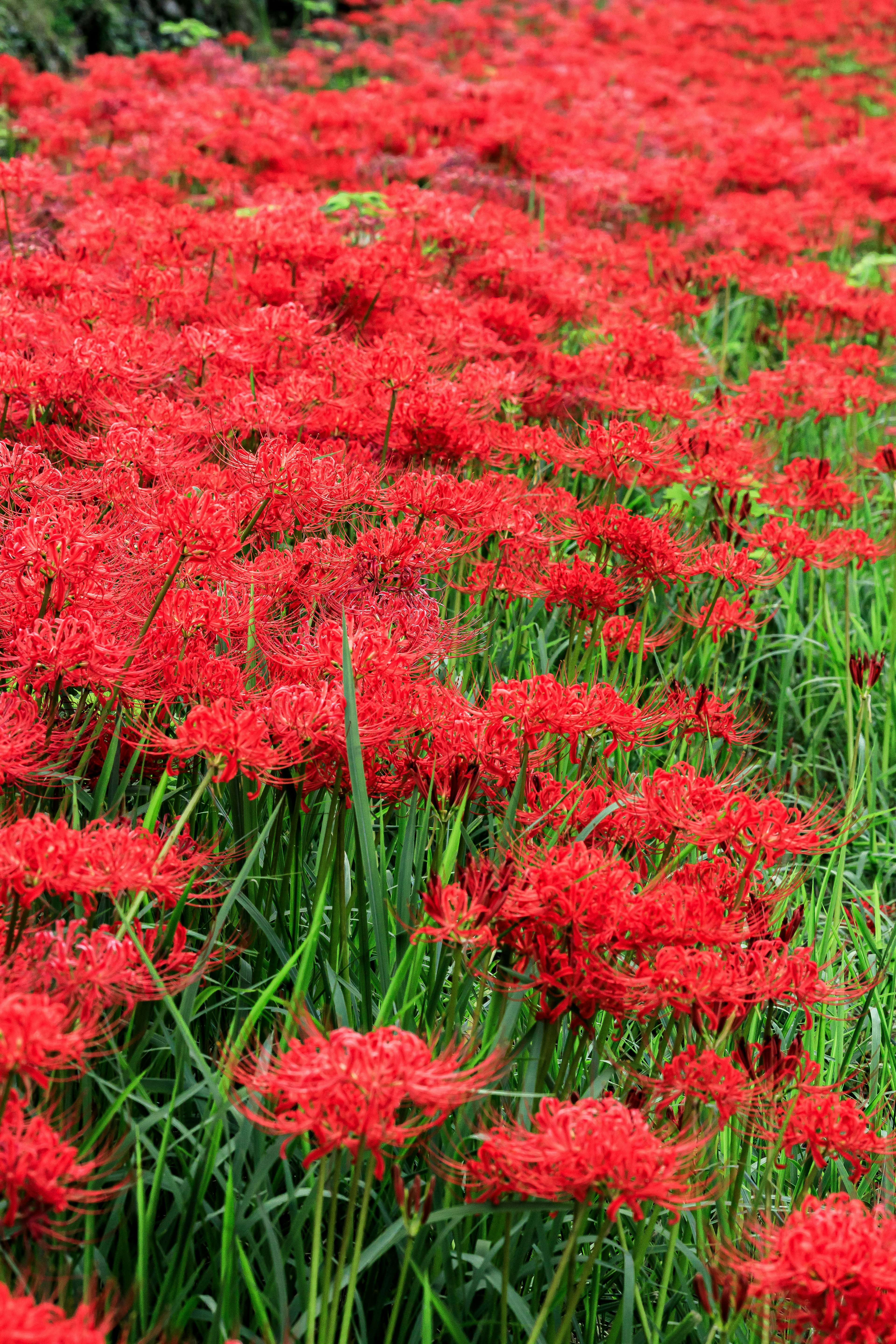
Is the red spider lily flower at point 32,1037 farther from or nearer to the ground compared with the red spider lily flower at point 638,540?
nearer to the ground

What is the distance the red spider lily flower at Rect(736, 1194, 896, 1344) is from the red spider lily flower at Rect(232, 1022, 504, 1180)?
0.44 m

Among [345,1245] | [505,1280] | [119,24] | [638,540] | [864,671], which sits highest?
[119,24]

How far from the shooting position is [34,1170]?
147 cm

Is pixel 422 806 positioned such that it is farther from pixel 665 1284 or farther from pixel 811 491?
pixel 811 491

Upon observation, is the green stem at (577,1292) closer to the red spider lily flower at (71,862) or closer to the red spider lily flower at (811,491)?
the red spider lily flower at (71,862)

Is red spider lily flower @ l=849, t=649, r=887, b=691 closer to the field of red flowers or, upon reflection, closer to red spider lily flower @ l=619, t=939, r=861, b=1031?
the field of red flowers

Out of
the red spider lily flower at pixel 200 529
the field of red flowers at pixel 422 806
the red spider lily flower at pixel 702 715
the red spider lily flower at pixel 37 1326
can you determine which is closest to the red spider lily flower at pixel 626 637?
the field of red flowers at pixel 422 806

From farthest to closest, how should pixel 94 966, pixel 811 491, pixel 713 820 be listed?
pixel 811 491 < pixel 713 820 < pixel 94 966

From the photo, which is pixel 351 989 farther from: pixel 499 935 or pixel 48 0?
pixel 48 0

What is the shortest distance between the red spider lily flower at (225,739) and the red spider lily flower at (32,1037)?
1.44 ft


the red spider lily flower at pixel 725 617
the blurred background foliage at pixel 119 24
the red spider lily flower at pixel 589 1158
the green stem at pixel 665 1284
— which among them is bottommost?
the green stem at pixel 665 1284

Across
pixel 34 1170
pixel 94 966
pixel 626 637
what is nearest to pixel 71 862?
pixel 94 966

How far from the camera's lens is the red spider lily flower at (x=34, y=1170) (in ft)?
4.78

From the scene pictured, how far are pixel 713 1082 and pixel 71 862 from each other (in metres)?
0.97
